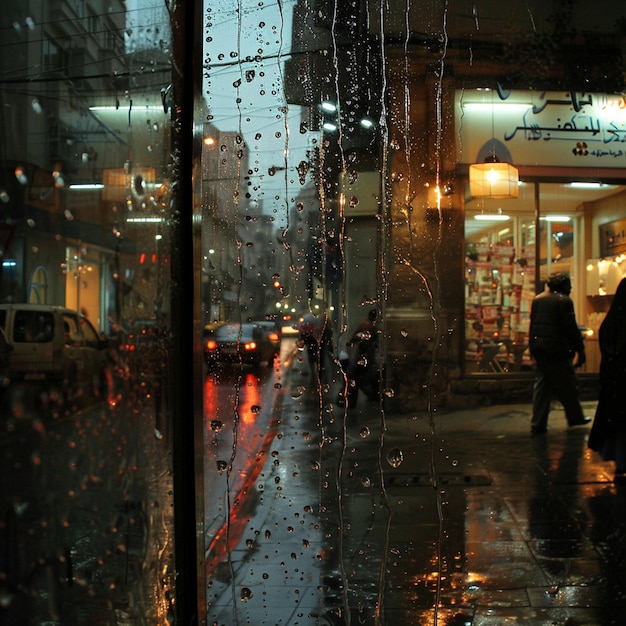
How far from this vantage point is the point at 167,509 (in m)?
2.44

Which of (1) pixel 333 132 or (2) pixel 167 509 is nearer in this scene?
(2) pixel 167 509

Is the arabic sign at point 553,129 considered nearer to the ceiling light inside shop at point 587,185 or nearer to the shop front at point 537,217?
the shop front at point 537,217

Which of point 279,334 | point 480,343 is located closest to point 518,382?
point 480,343

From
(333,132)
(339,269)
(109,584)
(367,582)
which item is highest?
(333,132)

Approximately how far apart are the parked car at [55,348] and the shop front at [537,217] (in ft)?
12.4

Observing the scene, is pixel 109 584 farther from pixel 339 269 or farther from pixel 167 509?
pixel 339 269

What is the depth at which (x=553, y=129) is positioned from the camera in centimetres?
568

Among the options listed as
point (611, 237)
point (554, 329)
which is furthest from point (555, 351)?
point (611, 237)

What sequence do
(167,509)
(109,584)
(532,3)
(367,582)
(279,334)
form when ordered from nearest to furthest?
(167,509) → (109,584) → (367,582) → (279,334) → (532,3)

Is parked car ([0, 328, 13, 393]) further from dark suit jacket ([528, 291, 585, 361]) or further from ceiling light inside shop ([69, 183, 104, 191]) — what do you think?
dark suit jacket ([528, 291, 585, 361])

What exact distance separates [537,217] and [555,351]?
106cm

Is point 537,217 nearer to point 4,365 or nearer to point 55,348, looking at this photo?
point 55,348

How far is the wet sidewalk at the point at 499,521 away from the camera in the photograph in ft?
10.5

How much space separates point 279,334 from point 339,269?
0.57m
